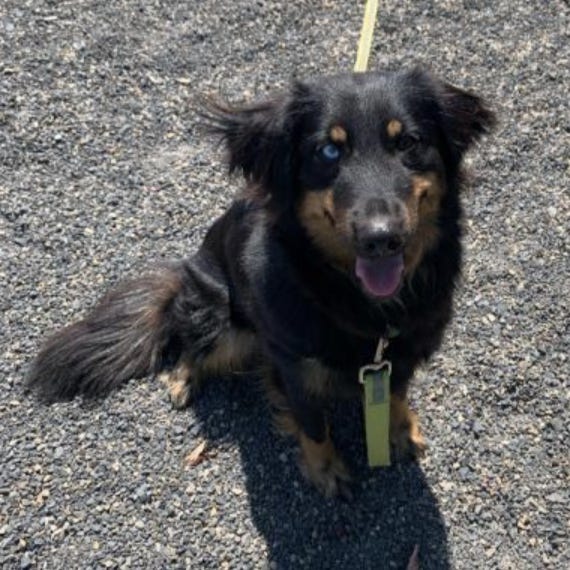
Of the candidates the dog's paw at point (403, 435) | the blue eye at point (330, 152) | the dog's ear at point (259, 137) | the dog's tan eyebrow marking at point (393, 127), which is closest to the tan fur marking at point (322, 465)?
the dog's paw at point (403, 435)

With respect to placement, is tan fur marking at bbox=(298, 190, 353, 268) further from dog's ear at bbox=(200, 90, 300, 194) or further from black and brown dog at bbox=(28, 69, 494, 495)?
dog's ear at bbox=(200, 90, 300, 194)

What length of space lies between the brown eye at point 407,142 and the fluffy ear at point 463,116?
17 centimetres

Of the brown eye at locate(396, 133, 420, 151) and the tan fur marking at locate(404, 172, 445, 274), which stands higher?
the brown eye at locate(396, 133, 420, 151)

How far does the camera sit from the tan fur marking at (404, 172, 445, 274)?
8.28 feet

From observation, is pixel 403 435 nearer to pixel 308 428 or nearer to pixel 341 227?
pixel 308 428

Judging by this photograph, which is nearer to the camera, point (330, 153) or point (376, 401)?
point (330, 153)

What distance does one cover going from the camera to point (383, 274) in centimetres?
254

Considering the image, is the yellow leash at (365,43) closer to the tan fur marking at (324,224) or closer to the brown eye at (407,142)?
the brown eye at (407,142)

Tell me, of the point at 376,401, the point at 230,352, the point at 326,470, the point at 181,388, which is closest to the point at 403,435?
the point at 326,470

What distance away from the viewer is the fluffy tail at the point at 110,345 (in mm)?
3627

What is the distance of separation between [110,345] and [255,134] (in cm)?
143

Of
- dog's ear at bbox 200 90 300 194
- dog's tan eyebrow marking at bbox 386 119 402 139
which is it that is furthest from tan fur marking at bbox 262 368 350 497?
dog's tan eyebrow marking at bbox 386 119 402 139

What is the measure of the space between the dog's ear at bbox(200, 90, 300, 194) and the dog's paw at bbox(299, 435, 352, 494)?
1.19 metres

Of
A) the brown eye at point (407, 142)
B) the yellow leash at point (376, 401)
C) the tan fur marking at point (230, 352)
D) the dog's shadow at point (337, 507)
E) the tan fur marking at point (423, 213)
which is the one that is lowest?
the dog's shadow at point (337, 507)
